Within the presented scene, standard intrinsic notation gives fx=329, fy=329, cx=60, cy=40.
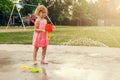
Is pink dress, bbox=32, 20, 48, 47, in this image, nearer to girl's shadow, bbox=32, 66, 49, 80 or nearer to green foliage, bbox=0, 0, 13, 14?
girl's shadow, bbox=32, 66, 49, 80

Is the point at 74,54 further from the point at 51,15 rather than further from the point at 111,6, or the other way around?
the point at 111,6

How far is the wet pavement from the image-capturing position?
19.3 feet

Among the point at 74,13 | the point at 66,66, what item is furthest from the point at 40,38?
the point at 74,13

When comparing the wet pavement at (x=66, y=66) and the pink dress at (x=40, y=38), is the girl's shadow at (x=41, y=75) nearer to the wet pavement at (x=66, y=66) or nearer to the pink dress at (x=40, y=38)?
the wet pavement at (x=66, y=66)

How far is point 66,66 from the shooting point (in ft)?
23.5

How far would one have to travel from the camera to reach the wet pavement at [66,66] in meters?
5.89

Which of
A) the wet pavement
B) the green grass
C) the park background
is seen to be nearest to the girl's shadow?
the wet pavement

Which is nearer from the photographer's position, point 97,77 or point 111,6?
point 97,77

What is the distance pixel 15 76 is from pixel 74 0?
194 feet

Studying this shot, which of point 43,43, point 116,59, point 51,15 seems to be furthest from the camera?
point 51,15

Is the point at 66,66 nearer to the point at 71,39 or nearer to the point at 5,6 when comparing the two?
the point at 71,39

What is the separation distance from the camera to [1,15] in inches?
2089

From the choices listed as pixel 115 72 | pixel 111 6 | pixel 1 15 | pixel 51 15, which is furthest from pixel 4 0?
pixel 115 72

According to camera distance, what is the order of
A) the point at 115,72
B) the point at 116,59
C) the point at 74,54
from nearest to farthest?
the point at 115,72, the point at 116,59, the point at 74,54
